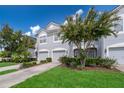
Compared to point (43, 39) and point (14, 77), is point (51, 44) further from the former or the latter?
point (14, 77)

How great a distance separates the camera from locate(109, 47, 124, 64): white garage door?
19.0m

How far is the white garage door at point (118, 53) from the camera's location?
19.0 m

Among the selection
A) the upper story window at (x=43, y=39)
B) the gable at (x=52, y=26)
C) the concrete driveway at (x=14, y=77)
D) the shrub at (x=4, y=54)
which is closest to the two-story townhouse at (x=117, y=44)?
the concrete driveway at (x=14, y=77)

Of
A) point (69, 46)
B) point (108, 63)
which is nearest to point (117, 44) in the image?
point (108, 63)

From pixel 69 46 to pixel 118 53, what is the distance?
315 inches

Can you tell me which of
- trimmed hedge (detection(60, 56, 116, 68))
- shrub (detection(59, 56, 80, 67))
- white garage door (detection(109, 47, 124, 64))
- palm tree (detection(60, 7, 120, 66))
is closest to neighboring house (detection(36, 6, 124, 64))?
white garage door (detection(109, 47, 124, 64))

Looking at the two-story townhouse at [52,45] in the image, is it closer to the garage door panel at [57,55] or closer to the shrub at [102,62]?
the garage door panel at [57,55]

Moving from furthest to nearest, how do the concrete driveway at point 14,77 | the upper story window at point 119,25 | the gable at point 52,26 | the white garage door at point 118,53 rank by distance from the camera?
the gable at point 52,26 → the white garage door at point 118,53 → the upper story window at point 119,25 → the concrete driveway at point 14,77

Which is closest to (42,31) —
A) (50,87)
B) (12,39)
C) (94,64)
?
(12,39)

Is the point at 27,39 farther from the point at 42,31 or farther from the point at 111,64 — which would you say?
the point at 111,64

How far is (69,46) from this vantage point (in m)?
24.9

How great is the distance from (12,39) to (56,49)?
10.7m

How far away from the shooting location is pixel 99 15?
15.1 metres

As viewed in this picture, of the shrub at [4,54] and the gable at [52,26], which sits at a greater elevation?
→ the gable at [52,26]
